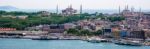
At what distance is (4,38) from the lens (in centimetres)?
1773

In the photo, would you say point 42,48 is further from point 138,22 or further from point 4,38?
point 138,22

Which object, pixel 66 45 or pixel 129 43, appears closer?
pixel 66 45

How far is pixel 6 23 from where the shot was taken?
21.5 meters

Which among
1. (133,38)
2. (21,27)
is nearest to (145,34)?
(133,38)

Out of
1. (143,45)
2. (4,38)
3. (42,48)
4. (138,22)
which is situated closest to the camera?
(42,48)

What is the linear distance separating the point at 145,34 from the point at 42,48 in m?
3.96

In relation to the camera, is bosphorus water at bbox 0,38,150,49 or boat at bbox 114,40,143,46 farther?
boat at bbox 114,40,143,46

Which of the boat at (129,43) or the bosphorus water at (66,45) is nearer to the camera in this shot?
the bosphorus water at (66,45)

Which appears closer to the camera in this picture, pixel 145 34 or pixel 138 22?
pixel 145 34

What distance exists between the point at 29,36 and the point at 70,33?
4.09 feet

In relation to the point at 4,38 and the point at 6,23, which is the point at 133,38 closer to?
the point at 4,38

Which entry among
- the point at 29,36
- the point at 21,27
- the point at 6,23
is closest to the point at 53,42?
the point at 29,36

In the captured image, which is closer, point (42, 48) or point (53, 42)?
point (42, 48)

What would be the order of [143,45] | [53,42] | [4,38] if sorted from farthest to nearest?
[4,38] → [53,42] → [143,45]
